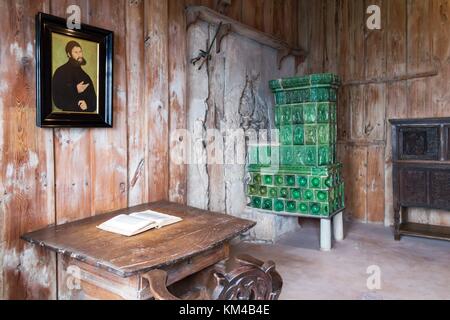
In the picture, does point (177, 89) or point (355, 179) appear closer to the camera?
point (177, 89)

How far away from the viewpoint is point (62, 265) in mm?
1821

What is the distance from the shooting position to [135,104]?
7.25 feet

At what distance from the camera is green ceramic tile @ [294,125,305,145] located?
311 cm

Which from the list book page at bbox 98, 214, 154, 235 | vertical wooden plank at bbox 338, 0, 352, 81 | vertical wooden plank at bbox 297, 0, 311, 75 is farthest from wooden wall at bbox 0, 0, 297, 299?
vertical wooden plank at bbox 338, 0, 352, 81

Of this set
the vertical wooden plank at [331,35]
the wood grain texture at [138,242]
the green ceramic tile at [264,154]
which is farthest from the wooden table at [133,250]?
the vertical wooden plank at [331,35]

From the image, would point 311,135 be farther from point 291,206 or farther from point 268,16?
point 268,16

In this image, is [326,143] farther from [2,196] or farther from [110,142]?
[2,196]

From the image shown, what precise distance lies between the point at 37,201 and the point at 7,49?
2.29 ft

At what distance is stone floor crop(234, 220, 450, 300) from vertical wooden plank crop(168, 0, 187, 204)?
0.89m

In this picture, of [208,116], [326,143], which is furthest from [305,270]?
[208,116]

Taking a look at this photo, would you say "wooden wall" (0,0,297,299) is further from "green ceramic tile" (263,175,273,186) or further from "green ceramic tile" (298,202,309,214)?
"green ceramic tile" (298,202,309,214)

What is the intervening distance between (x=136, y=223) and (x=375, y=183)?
3004 millimetres

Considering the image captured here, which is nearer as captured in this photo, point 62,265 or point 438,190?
point 62,265

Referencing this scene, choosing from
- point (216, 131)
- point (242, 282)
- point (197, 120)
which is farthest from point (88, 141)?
point (242, 282)
